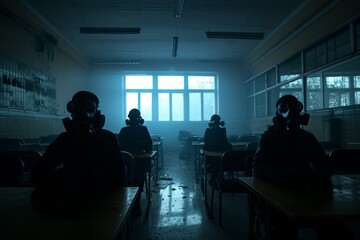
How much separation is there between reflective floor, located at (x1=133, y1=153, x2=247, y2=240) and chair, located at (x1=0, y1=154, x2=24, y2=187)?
1.14 metres

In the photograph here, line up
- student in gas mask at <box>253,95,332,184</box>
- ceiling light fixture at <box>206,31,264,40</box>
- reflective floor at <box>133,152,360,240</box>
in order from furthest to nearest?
ceiling light fixture at <box>206,31,264,40</box> < reflective floor at <box>133,152,360,240</box> < student in gas mask at <box>253,95,332,184</box>

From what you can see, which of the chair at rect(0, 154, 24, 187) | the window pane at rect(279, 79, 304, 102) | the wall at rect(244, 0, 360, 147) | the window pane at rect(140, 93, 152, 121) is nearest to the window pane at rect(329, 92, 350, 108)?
the wall at rect(244, 0, 360, 147)

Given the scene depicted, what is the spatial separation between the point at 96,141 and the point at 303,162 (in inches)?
46.3

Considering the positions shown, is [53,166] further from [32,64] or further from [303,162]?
[32,64]

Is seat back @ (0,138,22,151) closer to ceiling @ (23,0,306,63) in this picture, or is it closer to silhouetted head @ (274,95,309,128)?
ceiling @ (23,0,306,63)

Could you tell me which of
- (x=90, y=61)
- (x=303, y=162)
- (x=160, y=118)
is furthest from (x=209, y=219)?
(x=90, y=61)

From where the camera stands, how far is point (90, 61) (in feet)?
29.2

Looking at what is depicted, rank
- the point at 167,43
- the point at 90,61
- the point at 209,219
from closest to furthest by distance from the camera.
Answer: the point at 209,219
the point at 167,43
the point at 90,61

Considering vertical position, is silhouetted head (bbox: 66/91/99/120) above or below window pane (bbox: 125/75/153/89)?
below

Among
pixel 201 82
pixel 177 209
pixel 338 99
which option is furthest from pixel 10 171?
pixel 201 82

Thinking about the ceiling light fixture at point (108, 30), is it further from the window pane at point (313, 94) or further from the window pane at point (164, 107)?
the window pane at point (164, 107)

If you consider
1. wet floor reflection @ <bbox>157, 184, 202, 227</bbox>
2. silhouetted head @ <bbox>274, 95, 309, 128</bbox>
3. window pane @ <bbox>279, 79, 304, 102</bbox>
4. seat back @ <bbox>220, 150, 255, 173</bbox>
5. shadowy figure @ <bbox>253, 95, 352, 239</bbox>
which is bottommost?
wet floor reflection @ <bbox>157, 184, 202, 227</bbox>

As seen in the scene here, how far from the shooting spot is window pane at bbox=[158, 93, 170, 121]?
9.69 meters

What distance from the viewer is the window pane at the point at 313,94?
4.54 metres
